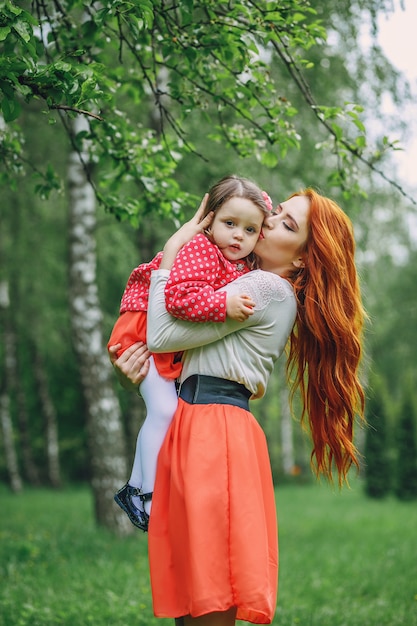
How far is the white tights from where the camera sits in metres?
2.76

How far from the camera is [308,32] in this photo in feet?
11.7

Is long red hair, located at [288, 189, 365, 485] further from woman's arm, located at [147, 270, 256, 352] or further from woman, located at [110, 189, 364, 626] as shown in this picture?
woman's arm, located at [147, 270, 256, 352]

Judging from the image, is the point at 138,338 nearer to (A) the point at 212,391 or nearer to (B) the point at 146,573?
(A) the point at 212,391

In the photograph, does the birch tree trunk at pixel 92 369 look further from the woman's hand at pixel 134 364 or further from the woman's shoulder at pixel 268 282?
the woman's shoulder at pixel 268 282

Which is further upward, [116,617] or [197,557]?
[197,557]

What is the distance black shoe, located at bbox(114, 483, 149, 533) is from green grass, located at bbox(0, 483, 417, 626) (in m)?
2.02

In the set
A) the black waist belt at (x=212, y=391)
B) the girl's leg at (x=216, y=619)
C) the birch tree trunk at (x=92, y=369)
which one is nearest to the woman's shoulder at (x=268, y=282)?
the black waist belt at (x=212, y=391)

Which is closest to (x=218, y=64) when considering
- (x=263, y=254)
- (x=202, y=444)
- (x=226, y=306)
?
(x=263, y=254)

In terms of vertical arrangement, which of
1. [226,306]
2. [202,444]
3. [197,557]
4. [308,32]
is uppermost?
[308,32]

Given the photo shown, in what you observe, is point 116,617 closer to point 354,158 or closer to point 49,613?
point 49,613

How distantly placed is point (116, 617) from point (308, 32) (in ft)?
11.7

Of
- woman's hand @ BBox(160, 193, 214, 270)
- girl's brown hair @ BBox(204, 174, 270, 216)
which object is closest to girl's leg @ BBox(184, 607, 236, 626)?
woman's hand @ BBox(160, 193, 214, 270)

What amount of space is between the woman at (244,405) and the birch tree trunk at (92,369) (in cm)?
523

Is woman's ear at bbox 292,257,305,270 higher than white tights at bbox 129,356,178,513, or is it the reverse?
woman's ear at bbox 292,257,305,270
